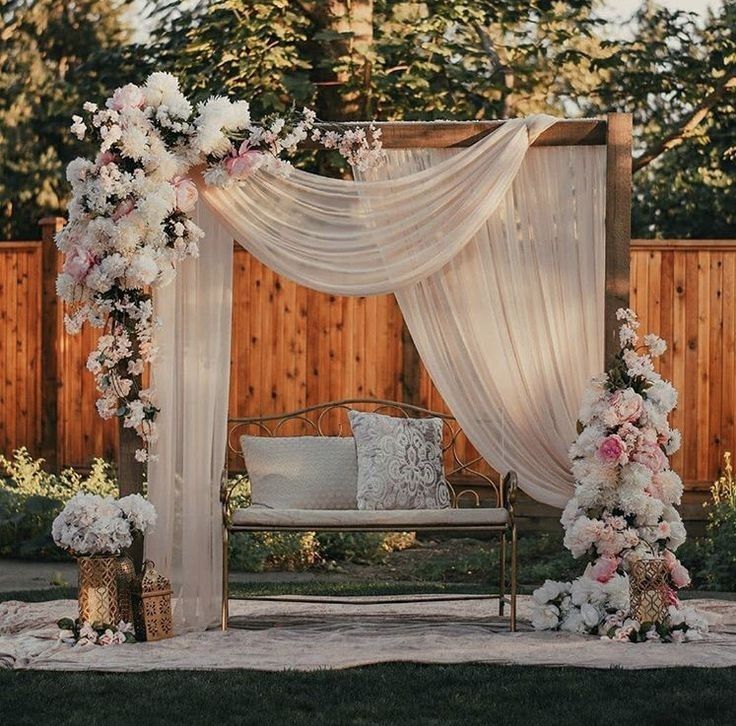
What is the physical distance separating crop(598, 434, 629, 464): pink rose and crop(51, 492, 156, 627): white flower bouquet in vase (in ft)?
5.09

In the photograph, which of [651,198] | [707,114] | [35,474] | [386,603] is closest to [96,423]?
[35,474]

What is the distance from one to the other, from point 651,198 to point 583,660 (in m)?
7.68

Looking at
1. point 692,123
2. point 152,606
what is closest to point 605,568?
point 152,606

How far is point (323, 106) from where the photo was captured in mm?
8500

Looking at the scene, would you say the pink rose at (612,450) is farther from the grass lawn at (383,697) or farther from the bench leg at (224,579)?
the bench leg at (224,579)

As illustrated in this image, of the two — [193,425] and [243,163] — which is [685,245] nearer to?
[243,163]

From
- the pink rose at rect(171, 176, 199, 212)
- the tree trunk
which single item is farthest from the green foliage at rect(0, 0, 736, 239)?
the pink rose at rect(171, 176, 199, 212)

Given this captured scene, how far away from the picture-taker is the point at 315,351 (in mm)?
7918

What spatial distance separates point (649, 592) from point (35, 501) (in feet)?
11.2

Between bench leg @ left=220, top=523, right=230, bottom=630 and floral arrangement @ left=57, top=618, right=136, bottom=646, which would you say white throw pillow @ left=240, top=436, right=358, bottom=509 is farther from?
floral arrangement @ left=57, top=618, right=136, bottom=646

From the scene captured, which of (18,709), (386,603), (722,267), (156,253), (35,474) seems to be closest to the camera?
(18,709)

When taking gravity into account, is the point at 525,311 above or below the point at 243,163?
below

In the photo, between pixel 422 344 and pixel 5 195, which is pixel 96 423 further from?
pixel 422 344

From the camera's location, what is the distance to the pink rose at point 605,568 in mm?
5035
